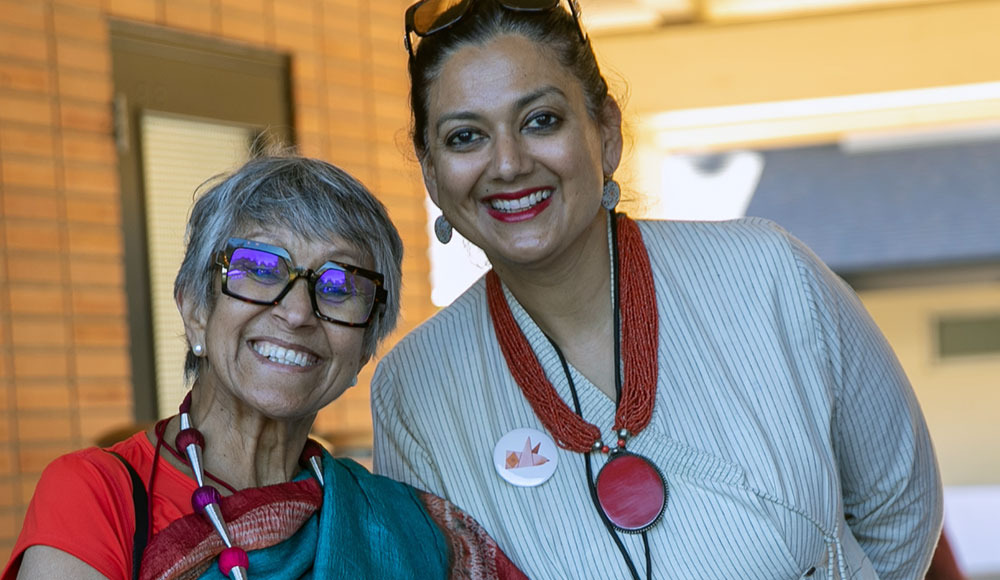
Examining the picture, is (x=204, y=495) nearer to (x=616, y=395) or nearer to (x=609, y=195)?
(x=616, y=395)

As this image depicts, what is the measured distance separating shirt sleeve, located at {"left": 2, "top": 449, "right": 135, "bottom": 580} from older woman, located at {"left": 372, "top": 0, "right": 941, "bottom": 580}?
2.31 feet

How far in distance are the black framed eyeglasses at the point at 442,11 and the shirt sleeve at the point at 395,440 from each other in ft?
2.27

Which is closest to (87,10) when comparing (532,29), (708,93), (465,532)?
(532,29)

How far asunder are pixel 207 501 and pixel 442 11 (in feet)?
3.36

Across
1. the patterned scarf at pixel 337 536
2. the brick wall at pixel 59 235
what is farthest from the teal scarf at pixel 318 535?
the brick wall at pixel 59 235

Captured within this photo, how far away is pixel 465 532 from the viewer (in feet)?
7.81

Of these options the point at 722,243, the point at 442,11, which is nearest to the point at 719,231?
the point at 722,243

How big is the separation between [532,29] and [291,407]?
84 cm

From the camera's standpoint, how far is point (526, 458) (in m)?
2.45

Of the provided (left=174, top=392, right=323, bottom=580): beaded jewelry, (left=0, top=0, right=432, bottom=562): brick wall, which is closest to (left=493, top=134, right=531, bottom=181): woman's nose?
(left=174, top=392, right=323, bottom=580): beaded jewelry

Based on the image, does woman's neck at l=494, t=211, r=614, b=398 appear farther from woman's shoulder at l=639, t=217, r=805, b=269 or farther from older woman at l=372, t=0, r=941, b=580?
woman's shoulder at l=639, t=217, r=805, b=269

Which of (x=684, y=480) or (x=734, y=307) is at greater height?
(x=734, y=307)

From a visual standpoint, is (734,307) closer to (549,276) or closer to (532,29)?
(549,276)

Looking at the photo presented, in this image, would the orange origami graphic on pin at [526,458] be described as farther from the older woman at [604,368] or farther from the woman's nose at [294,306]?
the woman's nose at [294,306]
